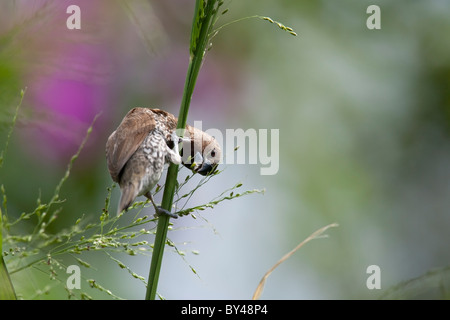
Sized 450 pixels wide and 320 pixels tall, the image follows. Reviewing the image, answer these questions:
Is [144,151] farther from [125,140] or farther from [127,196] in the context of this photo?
[127,196]

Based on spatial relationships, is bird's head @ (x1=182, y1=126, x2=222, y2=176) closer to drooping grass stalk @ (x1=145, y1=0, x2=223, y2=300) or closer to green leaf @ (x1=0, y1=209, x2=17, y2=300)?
drooping grass stalk @ (x1=145, y1=0, x2=223, y2=300)

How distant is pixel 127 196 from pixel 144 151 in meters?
0.23

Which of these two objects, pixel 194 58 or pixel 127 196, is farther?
pixel 127 196

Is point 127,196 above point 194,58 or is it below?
below

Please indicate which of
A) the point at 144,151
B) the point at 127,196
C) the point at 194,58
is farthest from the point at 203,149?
the point at 194,58

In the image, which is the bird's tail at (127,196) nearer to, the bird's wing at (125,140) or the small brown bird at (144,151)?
the small brown bird at (144,151)

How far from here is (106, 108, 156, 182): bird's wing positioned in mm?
1821

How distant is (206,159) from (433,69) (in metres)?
1.44

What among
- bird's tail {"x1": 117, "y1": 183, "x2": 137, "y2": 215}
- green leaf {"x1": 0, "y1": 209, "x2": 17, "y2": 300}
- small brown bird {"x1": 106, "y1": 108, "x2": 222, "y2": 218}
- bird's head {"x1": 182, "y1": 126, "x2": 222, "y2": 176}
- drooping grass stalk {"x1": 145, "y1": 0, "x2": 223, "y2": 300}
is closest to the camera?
green leaf {"x1": 0, "y1": 209, "x2": 17, "y2": 300}

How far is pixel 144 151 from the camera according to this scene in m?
1.84

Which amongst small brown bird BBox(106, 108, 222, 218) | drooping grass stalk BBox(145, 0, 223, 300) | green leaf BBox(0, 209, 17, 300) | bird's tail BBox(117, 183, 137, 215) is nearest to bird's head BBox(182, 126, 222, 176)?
small brown bird BBox(106, 108, 222, 218)
